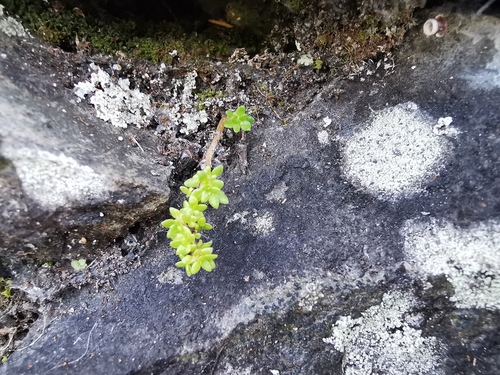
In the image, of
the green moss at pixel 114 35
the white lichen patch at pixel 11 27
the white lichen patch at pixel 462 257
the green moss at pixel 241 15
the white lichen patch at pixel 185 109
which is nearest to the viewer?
the white lichen patch at pixel 462 257

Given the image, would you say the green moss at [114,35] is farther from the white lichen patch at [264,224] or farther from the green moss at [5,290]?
the green moss at [5,290]

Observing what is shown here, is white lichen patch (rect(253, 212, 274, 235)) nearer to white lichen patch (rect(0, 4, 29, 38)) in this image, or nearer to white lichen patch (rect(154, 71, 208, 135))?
white lichen patch (rect(154, 71, 208, 135))

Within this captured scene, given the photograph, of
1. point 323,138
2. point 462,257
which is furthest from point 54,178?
point 462,257

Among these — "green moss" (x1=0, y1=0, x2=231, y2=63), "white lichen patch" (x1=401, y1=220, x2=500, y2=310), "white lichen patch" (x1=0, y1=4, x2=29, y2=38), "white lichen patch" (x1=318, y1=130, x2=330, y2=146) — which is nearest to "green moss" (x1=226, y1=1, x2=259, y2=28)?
"green moss" (x1=0, y1=0, x2=231, y2=63)

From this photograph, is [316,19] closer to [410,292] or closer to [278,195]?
[278,195]

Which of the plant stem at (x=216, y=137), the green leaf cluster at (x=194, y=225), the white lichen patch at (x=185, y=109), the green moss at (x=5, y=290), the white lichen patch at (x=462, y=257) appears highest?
the white lichen patch at (x=185, y=109)

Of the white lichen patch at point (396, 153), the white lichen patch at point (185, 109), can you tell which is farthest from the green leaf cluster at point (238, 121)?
the white lichen patch at point (396, 153)

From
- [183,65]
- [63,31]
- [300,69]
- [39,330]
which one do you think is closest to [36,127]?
[63,31]
